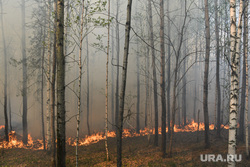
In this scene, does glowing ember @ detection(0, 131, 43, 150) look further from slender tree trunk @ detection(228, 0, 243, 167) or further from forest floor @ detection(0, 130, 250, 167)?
slender tree trunk @ detection(228, 0, 243, 167)

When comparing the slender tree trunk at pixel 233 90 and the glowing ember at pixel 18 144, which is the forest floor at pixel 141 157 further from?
the slender tree trunk at pixel 233 90

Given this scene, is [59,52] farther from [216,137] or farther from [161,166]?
[216,137]

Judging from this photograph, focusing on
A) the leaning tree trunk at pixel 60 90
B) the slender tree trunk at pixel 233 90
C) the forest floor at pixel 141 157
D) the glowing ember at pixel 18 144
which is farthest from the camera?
the glowing ember at pixel 18 144

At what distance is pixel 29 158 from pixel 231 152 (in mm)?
9354

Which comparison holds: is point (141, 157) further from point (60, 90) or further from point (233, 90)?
point (60, 90)

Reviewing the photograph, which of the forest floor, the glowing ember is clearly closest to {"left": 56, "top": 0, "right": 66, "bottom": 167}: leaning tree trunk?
the forest floor

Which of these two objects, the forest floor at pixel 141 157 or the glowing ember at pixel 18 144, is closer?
the forest floor at pixel 141 157

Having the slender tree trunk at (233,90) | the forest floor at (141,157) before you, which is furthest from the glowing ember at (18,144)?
the slender tree trunk at (233,90)

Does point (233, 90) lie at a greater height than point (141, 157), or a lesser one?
greater

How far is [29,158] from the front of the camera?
362 inches

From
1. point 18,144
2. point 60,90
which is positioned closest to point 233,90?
point 60,90

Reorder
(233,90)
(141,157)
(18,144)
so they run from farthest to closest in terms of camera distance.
→ (18,144)
(141,157)
(233,90)

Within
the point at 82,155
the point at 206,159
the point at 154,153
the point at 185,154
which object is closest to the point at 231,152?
the point at 206,159

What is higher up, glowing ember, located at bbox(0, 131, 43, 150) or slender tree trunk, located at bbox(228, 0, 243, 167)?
slender tree trunk, located at bbox(228, 0, 243, 167)
